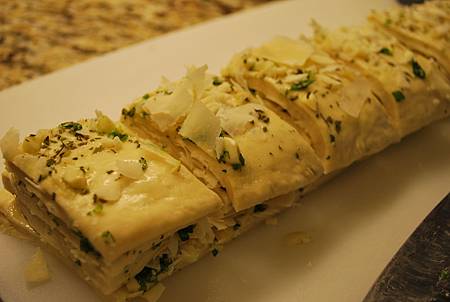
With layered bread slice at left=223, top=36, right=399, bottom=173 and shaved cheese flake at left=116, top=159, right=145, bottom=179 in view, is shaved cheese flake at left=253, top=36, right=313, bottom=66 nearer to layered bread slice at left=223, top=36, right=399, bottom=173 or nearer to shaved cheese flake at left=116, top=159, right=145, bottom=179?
layered bread slice at left=223, top=36, right=399, bottom=173

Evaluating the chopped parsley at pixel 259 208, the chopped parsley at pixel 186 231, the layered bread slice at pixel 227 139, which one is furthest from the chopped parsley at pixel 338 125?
the chopped parsley at pixel 186 231

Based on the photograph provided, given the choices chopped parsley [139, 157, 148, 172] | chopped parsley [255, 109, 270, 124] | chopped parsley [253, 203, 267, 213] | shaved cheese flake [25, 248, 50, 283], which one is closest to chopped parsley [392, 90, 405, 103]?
chopped parsley [255, 109, 270, 124]

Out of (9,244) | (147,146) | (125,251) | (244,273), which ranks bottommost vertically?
(244,273)

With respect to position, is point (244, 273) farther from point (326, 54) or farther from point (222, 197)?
point (326, 54)

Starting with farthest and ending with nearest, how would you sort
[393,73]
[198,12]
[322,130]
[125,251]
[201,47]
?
[198,12], [201,47], [393,73], [322,130], [125,251]

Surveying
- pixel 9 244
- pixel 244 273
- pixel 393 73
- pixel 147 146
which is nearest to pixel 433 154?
pixel 393 73

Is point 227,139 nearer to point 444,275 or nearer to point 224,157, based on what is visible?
point 224,157

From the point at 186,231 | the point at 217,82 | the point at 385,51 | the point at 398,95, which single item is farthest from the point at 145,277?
the point at 385,51
